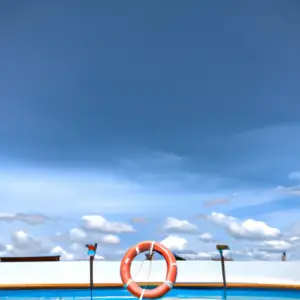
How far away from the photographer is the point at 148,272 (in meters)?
13.0

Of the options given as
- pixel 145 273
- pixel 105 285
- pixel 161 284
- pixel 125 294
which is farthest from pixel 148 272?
pixel 161 284

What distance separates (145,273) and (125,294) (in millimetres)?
1196

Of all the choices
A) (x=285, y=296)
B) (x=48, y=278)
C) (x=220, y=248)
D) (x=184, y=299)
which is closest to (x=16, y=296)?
(x=48, y=278)

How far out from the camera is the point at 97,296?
476 inches

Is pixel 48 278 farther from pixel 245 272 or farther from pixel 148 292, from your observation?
pixel 148 292

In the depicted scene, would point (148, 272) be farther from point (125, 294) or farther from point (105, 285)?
point (105, 285)

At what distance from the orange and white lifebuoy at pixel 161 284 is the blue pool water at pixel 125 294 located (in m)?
4.65

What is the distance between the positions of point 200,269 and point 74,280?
12.7 feet

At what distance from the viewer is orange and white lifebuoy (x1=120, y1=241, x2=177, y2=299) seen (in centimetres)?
706

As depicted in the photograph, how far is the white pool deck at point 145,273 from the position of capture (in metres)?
12.7

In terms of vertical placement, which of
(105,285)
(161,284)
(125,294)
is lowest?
(125,294)

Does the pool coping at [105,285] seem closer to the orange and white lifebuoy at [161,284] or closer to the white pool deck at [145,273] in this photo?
the white pool deck at [145,273]

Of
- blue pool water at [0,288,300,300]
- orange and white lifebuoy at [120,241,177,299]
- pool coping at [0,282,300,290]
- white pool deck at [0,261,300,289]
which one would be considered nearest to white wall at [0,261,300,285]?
white pool deck at [0,261,300,289]

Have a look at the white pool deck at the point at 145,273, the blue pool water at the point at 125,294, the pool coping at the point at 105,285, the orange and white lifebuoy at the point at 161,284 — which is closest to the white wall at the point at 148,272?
the white pool deck at the point at 145,273
